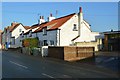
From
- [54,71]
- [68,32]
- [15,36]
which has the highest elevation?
[15,36]

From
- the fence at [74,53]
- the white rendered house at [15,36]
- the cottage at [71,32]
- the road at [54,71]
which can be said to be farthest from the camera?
the white rendered house at [15,36]

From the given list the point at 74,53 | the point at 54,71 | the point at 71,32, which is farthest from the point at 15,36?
the point at 54,71

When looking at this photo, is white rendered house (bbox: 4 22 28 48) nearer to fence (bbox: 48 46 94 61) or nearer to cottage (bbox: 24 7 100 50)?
cottage (bbox: 24 7 100 50)

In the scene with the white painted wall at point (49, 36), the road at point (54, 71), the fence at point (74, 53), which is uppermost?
the white painted wall at point (49, 36)

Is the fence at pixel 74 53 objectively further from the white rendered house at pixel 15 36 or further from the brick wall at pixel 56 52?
the white rendered house at pixel 15 36

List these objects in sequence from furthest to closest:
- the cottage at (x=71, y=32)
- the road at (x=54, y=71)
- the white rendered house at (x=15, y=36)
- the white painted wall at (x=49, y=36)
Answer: the white rendered house at (x=15, y=36)
the white painted wall at (x=49, y=36)
the cottage at (x=71, y=32)
the road at (x=54, y=71)

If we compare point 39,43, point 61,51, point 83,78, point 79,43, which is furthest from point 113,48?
point 83,78

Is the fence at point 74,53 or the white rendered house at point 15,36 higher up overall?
the white rendered house at point 15,36

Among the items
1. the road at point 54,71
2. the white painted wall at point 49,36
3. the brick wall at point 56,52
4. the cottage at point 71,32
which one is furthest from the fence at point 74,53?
the white painted wall at point 49,36

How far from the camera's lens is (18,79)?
14.0m

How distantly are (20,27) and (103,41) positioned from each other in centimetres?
4766

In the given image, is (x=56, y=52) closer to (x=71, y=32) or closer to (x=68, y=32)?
(x=68, y=32)

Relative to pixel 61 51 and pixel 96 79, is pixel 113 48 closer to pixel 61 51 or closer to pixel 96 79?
pixel 61 51

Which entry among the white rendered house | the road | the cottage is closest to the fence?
the road
